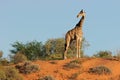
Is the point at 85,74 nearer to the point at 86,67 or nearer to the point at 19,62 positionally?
the point at 86,67

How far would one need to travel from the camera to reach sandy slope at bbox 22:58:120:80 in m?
35.0

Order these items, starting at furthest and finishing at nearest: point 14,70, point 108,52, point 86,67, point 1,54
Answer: point 108,52, point 1,54, point 86,67, point 14,70

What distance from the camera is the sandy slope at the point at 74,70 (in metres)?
35.0

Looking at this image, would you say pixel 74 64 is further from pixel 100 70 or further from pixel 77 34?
pixel 77 34

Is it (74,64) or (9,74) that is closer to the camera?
(9,74)

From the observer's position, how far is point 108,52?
137ft

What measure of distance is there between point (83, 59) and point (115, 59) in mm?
2063

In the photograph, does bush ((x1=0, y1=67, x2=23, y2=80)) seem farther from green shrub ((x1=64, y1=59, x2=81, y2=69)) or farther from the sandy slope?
green shrub ((x1=64, y1=59, x2=81, y2=69))

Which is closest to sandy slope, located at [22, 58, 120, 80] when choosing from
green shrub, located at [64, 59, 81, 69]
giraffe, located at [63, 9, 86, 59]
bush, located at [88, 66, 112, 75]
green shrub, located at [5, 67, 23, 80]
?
green shrub, located at [64, 59, 81, 69]

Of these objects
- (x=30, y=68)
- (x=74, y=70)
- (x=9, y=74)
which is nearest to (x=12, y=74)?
(x=9, y=74)

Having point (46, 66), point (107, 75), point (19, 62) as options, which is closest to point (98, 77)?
point (107, 75)

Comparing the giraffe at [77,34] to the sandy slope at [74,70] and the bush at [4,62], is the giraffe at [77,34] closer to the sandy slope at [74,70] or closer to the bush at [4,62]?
the sandy slope at [74,70]

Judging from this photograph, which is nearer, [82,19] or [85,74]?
[85,74]

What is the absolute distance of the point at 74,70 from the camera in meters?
35.8
